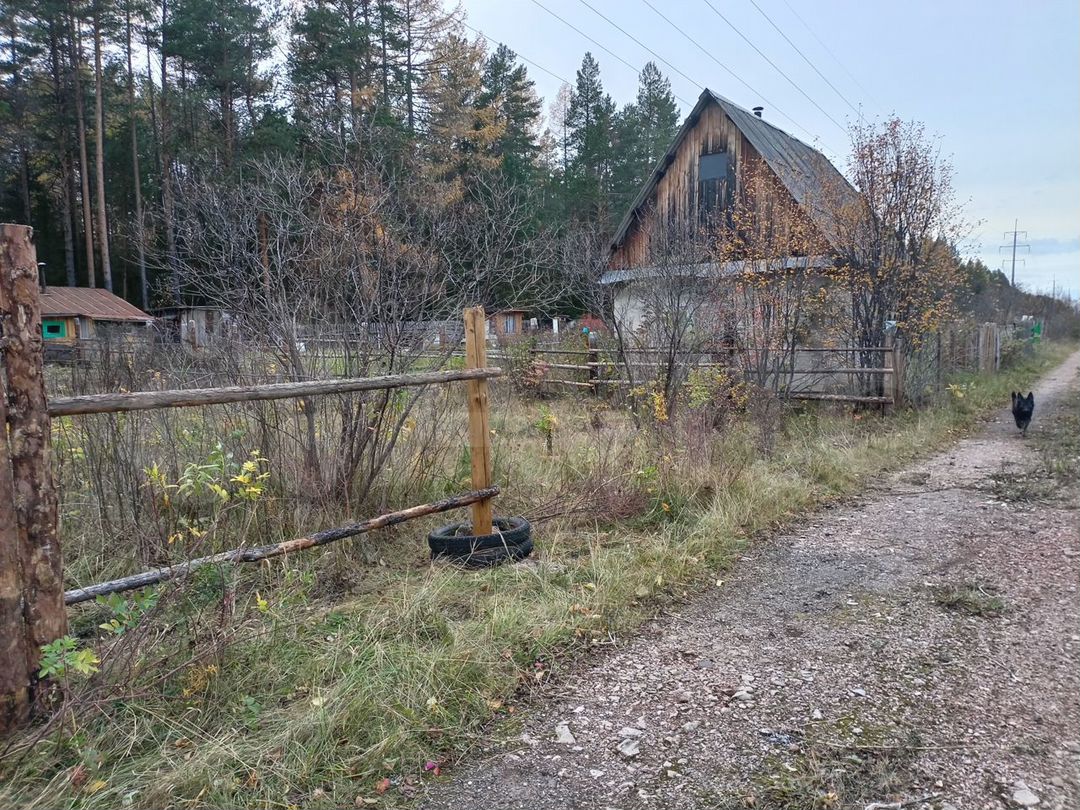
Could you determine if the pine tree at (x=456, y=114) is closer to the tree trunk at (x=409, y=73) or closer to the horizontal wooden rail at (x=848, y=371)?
the tree trunk at (x=409, y=73)

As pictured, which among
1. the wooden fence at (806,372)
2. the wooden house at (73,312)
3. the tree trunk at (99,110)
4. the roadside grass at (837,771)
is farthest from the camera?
the wooden house at (73,312)

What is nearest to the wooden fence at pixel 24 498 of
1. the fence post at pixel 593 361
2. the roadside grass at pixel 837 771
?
the roadside grass at pixel 837 771

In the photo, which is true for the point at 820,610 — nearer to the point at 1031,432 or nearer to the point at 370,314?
the point at 370,314

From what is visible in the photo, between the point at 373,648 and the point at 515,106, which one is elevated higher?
the point at 515,106

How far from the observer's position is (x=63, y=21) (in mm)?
26344

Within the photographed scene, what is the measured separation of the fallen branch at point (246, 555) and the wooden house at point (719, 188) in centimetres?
606

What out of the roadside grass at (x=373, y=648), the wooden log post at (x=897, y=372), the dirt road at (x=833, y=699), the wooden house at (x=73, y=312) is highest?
the wooden house at (x=73, y=312)

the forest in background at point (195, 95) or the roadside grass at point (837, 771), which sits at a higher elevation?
the forest in background at point (195, 95)

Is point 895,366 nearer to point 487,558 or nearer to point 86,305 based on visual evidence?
point 487,558

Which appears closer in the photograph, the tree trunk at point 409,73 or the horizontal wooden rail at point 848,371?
the horizontal wooden rail at point 848,371

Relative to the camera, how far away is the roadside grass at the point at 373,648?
2.43 m

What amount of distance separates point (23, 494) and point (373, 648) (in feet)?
5.18

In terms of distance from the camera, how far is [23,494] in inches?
97.5

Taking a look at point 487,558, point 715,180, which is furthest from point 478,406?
point 715,180
